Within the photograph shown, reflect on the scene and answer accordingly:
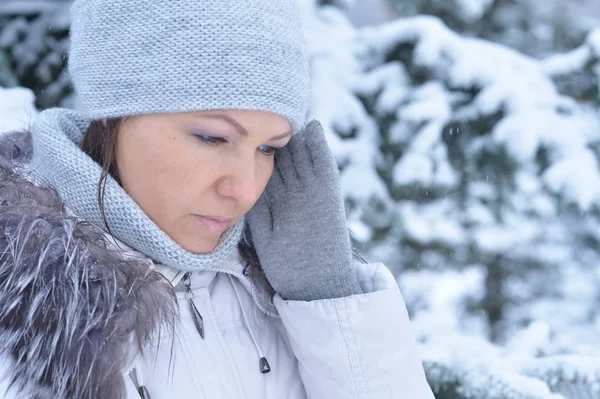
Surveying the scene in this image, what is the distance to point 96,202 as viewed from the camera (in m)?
1.39

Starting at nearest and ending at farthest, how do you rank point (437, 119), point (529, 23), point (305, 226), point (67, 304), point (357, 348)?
point (67, 304) < point (357, 348) < point (305, 226) < point (437, 119) < point (529, 23)

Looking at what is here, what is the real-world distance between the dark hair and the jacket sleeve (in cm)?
53

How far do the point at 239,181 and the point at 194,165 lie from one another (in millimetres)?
103

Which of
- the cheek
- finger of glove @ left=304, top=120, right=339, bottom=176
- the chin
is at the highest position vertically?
the cheek

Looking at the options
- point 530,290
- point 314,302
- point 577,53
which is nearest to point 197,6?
point 314,302

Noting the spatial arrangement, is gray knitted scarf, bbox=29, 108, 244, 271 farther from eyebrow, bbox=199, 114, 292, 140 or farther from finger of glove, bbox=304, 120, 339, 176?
finger of glove, bbox=304, 120, 339, 176

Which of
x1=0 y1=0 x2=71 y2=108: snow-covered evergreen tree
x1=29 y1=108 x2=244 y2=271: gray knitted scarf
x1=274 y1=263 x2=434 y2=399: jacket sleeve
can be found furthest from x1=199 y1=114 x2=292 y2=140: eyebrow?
x1=0 y1=0 x2=71 y2=108: snow-covered evergreen tree

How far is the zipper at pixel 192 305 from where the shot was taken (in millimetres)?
1467

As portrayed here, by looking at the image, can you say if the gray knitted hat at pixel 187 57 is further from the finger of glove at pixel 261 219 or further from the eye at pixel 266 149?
the finger of glove at pixel 261 219

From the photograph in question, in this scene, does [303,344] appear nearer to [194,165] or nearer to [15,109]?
[194,165]

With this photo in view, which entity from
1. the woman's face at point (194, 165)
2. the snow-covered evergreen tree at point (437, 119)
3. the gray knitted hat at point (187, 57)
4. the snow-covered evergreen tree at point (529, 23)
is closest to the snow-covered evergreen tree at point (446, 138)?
the snow-covered evergreen tree at point (437, 119)

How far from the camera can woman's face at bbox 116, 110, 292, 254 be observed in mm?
1365

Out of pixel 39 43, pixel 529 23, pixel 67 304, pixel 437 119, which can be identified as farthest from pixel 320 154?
pixel 529 23

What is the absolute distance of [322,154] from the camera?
5.65ft
